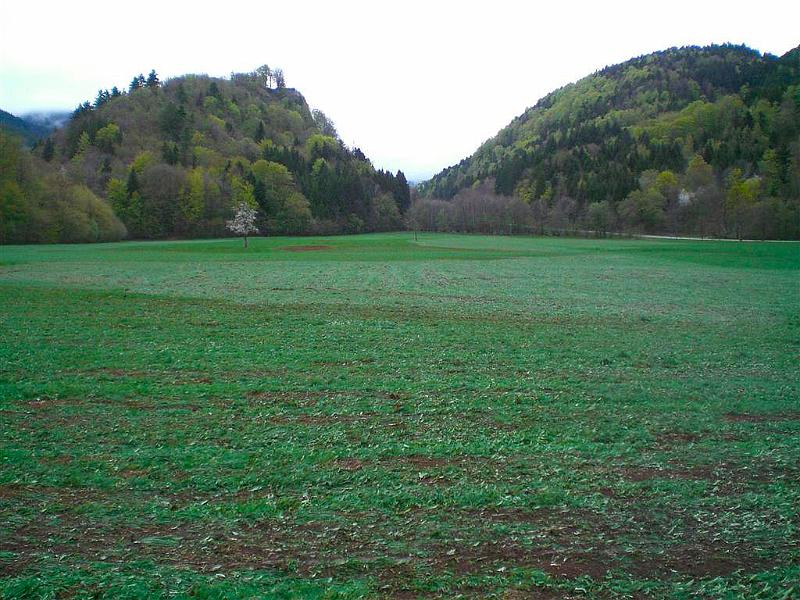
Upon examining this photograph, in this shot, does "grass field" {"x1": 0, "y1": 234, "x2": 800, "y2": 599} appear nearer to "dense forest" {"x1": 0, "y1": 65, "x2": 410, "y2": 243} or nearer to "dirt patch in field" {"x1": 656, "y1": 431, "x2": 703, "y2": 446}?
"dirt patch in field" {"x1": 656, "y1": 431, "x2": 703, "y2": 446}

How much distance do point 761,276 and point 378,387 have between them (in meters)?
44.9

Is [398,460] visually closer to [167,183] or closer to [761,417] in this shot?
[761,417]

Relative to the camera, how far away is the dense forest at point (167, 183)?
91250mm

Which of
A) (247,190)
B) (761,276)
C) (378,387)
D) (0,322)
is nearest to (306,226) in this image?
(247,190)

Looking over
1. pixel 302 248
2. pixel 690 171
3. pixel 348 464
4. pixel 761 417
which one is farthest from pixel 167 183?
pixel 761 417

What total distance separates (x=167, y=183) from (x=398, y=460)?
13091cm

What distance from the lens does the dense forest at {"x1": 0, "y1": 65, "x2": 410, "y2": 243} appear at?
9125 centimetres

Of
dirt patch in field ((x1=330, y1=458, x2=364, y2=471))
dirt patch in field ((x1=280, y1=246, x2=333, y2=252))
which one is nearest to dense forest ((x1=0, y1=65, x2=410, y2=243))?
dirt patch in field ((x1=280, y1=246, x2=333, y2=252))

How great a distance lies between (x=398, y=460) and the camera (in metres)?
9.61

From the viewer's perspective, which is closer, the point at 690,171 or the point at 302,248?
the point at 302,248

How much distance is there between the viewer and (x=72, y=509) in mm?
7750

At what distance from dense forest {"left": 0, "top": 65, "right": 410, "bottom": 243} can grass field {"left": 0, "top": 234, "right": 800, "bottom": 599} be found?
3194 inches

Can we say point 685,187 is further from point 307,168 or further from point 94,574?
point 94,574

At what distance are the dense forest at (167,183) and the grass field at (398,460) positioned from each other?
81130 mm
